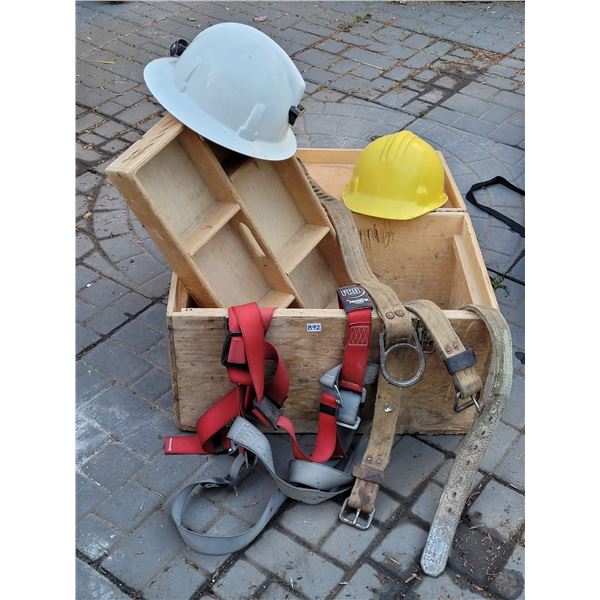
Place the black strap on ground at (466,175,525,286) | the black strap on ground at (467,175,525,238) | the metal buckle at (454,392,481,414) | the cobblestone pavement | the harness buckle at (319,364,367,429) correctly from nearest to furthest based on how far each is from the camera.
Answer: the cobblestone pavement
the metal buckle at (454,392,481,414)
the harness buckle at (319,364,367,429)
the black strap on ground at (466,175,525,286)
the black strap on ground at (467,175,525,238)

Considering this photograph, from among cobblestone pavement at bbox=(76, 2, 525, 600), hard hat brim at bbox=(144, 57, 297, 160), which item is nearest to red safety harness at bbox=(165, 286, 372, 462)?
cobblestone pavement at bbox=(76, 2, 525, 600)

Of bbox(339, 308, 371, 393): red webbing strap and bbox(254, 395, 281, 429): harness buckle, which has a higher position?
bbox(339, 308, 371, 393): red webbing strap

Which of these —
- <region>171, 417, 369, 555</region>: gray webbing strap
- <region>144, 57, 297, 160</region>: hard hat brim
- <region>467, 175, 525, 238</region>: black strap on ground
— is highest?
<region>144, 57, 297, 160</region>: hard hat brim

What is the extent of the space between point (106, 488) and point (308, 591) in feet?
3.29

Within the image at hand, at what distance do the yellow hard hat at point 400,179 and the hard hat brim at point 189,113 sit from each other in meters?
0.79

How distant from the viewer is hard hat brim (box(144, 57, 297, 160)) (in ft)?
11.0

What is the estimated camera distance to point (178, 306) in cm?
349

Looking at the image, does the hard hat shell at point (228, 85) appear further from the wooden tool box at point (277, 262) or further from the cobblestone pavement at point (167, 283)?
the cobblestone pavement at point (167, 283)

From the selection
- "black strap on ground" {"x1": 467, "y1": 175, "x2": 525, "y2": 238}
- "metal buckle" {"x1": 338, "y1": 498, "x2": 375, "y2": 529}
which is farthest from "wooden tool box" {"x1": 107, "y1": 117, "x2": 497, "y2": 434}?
"black strap on ground" {"x1": 467, "y1": 175, "x2": 525, "y2": 238}

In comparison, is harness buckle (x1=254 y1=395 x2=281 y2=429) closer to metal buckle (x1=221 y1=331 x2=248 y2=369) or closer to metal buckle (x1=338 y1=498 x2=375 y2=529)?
metal buckle (x1=221 y1=331 x2=248 y2=369)

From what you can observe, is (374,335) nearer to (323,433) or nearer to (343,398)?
(343,398)

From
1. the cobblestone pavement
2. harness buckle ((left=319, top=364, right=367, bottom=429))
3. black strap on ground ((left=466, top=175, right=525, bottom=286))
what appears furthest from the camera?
black strap on ground ((left=466, top=175, right=525, bottom=286))

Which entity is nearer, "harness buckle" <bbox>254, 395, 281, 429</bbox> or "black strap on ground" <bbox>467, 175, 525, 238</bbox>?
"harness buckle" <bbox>254, 395, 281, 429</bbox>

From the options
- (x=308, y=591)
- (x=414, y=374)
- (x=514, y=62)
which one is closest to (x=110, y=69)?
(x=514, y=62)
